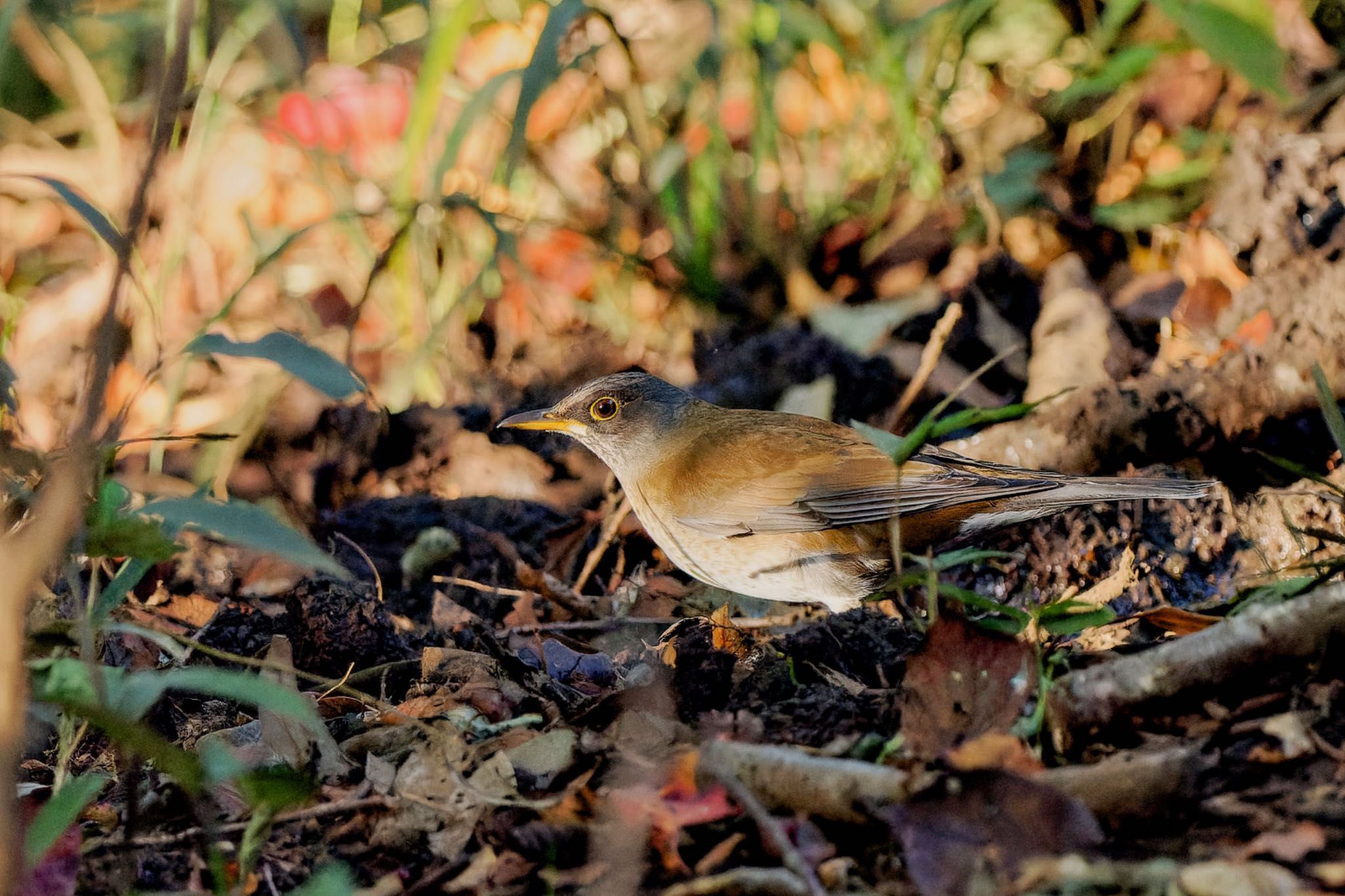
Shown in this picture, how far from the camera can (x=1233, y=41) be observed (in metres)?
4.54

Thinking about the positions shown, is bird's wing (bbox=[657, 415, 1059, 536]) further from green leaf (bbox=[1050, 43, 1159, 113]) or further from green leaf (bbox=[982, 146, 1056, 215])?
green leaf (bbox=[1050, 43, 1159, 113])

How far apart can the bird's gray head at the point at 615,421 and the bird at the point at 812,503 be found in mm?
132

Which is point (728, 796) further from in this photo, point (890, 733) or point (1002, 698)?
point (1002, 698)

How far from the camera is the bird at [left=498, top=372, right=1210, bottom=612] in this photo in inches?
188

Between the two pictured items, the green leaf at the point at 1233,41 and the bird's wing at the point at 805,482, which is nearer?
the green leaf at the point at 1233,41

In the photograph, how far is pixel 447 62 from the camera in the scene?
18.2 feet

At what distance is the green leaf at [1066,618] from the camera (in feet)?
9.55

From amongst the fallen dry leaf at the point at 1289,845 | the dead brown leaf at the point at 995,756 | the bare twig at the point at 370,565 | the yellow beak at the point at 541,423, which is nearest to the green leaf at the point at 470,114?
the yellow beak at the point at 541,423

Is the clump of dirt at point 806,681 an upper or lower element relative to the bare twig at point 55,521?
lower

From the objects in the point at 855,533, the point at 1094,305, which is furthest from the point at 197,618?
the point at 1094,305

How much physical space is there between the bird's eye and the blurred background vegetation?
90cm

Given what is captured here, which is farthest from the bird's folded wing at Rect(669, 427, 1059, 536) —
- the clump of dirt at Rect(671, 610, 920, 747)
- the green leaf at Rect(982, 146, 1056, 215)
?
the green leaf at Rect(982, 146, 1056, 215)

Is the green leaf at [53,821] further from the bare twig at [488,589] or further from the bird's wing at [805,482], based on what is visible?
the bird's wing at [805,482]

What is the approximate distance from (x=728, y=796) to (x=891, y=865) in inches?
13.8
